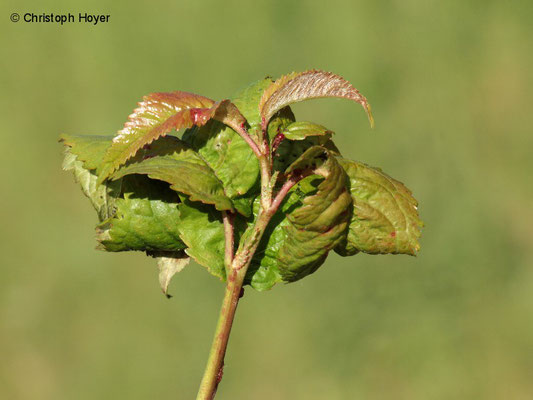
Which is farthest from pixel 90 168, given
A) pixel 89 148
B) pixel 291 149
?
pixel 291 149

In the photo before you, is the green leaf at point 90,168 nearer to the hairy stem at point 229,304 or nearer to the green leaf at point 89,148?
the green leaf at point 89,148

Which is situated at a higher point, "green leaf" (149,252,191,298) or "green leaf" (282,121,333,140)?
"green leaf" (282,121,333,140)

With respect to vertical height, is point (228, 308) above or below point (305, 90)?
below

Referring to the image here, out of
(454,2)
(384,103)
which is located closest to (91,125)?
(384,103)

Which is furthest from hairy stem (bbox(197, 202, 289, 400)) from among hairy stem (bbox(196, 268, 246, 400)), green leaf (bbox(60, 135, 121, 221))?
green leaf (bbox(60, 135, 121, 221))

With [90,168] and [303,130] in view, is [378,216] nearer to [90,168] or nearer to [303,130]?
[303,130]

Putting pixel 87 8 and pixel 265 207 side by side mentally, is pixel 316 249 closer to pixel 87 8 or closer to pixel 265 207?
pixel 265 207

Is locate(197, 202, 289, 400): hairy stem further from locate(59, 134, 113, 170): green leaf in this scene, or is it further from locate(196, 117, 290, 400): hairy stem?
locate(59, 134, 113, 170): green leaf
